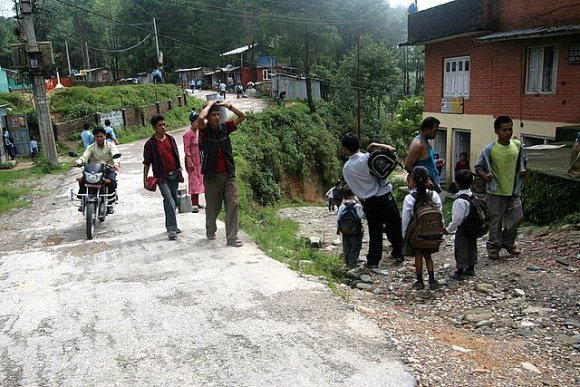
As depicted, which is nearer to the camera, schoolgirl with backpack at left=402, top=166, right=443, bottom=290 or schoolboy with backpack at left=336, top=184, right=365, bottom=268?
schoolgirl with backpack at left=402, top=166, right=443, bottom=290

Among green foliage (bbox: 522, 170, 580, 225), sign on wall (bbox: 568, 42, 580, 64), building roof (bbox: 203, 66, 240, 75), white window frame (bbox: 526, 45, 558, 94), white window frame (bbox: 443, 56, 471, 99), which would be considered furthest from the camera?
building roof (bbox: 203, 66, 240, 75)

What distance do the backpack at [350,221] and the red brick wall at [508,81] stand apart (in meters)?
9.79

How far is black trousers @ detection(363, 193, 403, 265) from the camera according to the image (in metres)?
6.73

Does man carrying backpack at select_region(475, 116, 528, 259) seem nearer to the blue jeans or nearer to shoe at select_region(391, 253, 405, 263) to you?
A: shoe at select_region(391, 253, 405, 263)

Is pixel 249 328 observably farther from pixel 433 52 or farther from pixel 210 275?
pixel 433 52

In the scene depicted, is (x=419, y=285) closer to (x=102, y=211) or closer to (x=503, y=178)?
(x=503, y=178)

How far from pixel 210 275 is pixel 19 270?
2749 millimetres

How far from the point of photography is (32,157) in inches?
861

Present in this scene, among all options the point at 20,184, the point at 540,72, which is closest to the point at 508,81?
the point at 540,72

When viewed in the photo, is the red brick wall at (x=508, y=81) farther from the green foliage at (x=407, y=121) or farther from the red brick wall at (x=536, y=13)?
the green foliage at (x=407, y=121)

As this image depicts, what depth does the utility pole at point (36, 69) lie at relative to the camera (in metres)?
15.6

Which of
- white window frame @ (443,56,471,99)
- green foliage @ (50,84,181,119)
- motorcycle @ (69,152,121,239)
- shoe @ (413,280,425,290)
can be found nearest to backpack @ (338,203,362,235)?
shoe @ (413,280,425,290)

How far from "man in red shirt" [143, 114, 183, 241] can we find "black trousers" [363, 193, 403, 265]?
285cm

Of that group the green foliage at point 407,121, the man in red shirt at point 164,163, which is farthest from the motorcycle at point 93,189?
the green foliage at point 407,121
